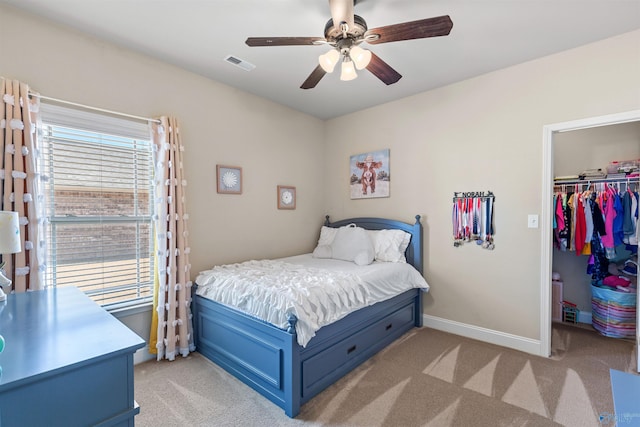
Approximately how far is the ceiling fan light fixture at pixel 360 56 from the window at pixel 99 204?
1.87 m

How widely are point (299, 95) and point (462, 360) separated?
312cm

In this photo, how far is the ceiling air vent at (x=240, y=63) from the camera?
2.58 meters

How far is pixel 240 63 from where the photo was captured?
2674 mm

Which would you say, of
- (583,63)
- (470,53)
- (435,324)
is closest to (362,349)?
(435,324)

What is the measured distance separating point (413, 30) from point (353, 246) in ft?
7.21

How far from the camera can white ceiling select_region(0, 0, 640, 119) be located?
6.35ft

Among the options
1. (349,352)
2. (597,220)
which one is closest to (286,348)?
(349,352)

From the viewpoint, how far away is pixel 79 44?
7.33ft

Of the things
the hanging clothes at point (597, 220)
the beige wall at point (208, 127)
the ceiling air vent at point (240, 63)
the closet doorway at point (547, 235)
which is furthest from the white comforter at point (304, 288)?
the ceiling air vent at point (240, 63)

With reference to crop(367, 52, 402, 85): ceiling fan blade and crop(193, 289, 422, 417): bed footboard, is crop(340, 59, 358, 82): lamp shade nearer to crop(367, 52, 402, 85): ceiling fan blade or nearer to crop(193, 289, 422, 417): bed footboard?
crop(367, 52, 402, 85): ceiling fan blade

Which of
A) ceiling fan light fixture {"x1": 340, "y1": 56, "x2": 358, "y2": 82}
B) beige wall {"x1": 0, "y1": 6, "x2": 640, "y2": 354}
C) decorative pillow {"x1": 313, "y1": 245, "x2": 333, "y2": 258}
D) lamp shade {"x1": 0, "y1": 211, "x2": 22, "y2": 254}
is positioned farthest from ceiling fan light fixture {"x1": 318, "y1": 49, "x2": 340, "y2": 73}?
decorative pillow {"x1": 313, "y1": 245, "x2": 333, "y2": 258}

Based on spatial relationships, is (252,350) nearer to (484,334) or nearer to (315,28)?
(484,334)

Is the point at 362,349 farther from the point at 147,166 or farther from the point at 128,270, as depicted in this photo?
the point at 147,166

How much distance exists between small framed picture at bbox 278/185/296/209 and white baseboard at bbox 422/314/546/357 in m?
2.06
